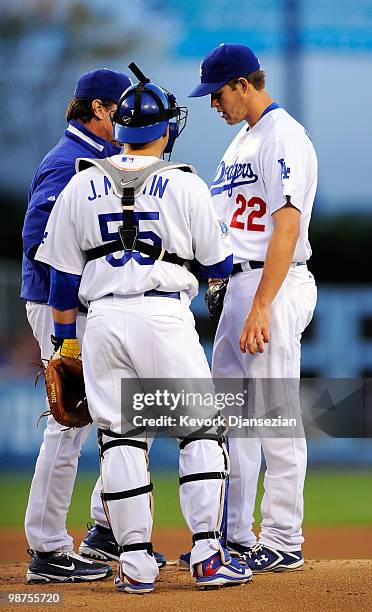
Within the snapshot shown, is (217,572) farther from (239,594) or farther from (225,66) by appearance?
(225,66)

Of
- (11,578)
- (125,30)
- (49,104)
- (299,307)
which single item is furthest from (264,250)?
(125,30)

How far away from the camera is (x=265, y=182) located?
360 centimetres

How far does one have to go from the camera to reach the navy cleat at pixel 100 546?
390 cm

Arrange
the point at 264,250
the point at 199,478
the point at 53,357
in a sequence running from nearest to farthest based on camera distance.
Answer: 1. the point at 199,478
2. the point at 53,357
3. the point at 264,250

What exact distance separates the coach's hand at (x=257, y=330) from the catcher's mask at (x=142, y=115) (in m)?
0.67

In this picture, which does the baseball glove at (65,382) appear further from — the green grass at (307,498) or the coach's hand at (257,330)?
the green grass at (307,498)

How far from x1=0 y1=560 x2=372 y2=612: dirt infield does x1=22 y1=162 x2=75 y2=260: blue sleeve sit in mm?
1201

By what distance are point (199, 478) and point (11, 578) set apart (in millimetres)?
1043

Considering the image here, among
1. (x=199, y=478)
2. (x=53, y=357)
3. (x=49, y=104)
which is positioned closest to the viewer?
(x=199, y=478)

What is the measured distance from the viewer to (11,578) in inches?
147

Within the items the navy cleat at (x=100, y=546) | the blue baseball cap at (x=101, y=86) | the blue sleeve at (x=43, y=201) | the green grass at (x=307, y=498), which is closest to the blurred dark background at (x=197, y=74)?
the green grass at (x=307, y=498)

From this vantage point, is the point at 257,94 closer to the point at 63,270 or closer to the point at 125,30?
the point at 63,270

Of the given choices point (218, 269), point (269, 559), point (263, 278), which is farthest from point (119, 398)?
point (269, 559)

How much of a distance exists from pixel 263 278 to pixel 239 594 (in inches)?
41.2
